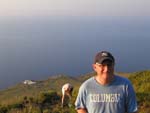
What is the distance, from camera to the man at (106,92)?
5684 mm

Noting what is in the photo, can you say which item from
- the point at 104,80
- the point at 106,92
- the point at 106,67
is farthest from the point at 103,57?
the point at 106,92

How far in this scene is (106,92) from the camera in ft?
18.8

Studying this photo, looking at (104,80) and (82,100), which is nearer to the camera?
(104,80)

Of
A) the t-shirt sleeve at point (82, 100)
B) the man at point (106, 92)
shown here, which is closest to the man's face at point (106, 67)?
the man at point (106, 92)

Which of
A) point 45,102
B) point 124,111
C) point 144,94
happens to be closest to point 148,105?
point 144,94

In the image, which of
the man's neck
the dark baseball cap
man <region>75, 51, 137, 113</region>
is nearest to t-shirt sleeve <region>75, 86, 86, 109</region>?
man <region>75, 51, 137, 113</region>

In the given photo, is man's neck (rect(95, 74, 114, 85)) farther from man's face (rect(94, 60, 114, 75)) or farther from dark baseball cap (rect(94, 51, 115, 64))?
dark baseball cap (rect(94, 51, 115, 64))

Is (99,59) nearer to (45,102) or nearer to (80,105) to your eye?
(80,105)

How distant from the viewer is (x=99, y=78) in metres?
5.76

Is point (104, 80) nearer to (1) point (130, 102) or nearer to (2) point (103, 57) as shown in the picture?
(2) point (103, 57)

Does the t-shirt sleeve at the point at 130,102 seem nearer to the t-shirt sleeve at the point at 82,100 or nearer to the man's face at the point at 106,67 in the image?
the man's face at the point at 106,67

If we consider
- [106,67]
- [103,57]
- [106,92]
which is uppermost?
[103,57]

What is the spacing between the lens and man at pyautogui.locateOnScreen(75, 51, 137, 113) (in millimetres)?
5684

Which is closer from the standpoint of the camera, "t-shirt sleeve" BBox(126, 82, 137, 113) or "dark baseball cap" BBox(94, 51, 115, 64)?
"dark baseball cap" BBox(94, 51, 115, 64)
